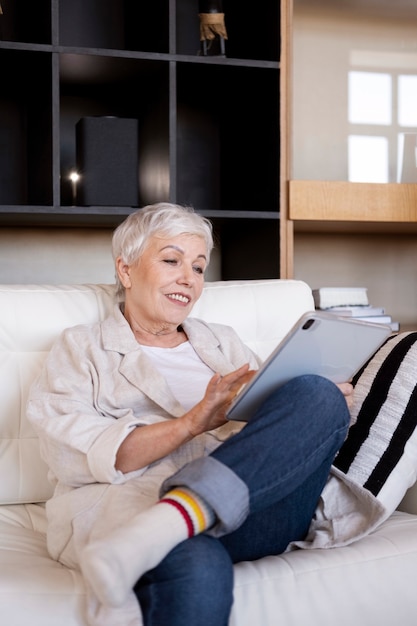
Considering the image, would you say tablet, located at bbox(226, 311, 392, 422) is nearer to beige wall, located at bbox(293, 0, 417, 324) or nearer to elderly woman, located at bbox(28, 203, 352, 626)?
elderly woman, located at bbox(28, 203, 352, 626)

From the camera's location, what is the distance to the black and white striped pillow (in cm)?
160

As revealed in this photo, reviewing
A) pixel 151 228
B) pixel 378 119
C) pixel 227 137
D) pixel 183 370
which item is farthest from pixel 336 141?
pixel 183 370

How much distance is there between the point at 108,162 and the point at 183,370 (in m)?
1.10

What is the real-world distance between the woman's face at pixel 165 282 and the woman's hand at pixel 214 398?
0.36 meters

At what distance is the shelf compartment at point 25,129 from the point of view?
2605mm

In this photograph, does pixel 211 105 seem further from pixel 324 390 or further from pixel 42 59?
pixel 324 390

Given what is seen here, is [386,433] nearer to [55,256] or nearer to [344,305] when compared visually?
[344,305]

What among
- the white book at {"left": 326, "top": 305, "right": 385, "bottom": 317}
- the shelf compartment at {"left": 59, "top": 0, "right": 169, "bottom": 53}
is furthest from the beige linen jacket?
the shelf compartment at {"left": 59, "top": 0, "right": 169, "bottom": 53}

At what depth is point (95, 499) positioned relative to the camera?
4.87ft

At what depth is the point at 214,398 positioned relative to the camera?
1.45 m

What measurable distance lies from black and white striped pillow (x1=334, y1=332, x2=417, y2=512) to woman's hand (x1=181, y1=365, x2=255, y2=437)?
306 millimetres

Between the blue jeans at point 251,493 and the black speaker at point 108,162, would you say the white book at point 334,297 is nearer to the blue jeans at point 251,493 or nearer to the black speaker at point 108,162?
the black speaker at point 108,162

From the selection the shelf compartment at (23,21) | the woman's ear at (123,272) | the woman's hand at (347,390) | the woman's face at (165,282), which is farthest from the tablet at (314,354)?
the shelf compartment at (23,21)

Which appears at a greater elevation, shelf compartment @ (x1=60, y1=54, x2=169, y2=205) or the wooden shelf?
shelf compartment @ (x1=60, y1=54, x2=169, y2=205)
